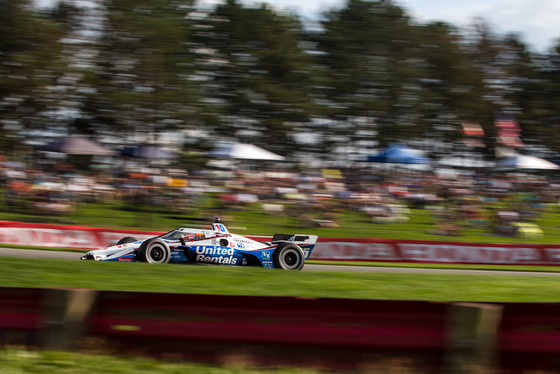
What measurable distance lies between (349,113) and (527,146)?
12.0 metres

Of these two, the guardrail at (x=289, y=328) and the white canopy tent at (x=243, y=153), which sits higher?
the guardrail at (x=289, y=328)

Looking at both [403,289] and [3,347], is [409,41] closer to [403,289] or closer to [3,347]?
[403,289]

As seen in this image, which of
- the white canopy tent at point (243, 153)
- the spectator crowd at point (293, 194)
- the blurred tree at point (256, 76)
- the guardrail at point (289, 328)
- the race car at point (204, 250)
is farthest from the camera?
the blurred tree at point (256, 76)

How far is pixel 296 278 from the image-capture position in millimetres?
8984

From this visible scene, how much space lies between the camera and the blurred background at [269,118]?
18812 mm

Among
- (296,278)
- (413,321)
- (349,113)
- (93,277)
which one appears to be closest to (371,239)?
(296,278)

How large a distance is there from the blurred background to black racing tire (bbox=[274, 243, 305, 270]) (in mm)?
5612

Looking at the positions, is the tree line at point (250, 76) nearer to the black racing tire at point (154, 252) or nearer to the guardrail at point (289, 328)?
the black racing tire at point (154, 252)

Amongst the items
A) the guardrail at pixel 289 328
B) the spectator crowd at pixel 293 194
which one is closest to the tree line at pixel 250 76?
the spectator crowd at pixel 293 194

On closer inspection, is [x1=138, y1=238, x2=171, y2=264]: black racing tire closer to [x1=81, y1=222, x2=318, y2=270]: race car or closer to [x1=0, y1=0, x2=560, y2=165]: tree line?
[x1=81, y1=222, x2=318, y2=270]: race car

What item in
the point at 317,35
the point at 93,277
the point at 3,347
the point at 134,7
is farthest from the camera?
the point at 317,35

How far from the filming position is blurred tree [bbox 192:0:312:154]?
31328 mm

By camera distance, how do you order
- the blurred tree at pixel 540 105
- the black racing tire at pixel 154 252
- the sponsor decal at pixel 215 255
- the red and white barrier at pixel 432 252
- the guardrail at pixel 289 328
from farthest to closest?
the blurred tree at pixel 540 105, the red and white barrier at pixel 432 252, the sponsor decal at pixel 215 255, the black racing tire at pixel 154 252, the guardrail at pixel 289 328

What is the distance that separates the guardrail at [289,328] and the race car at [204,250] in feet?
22.5
